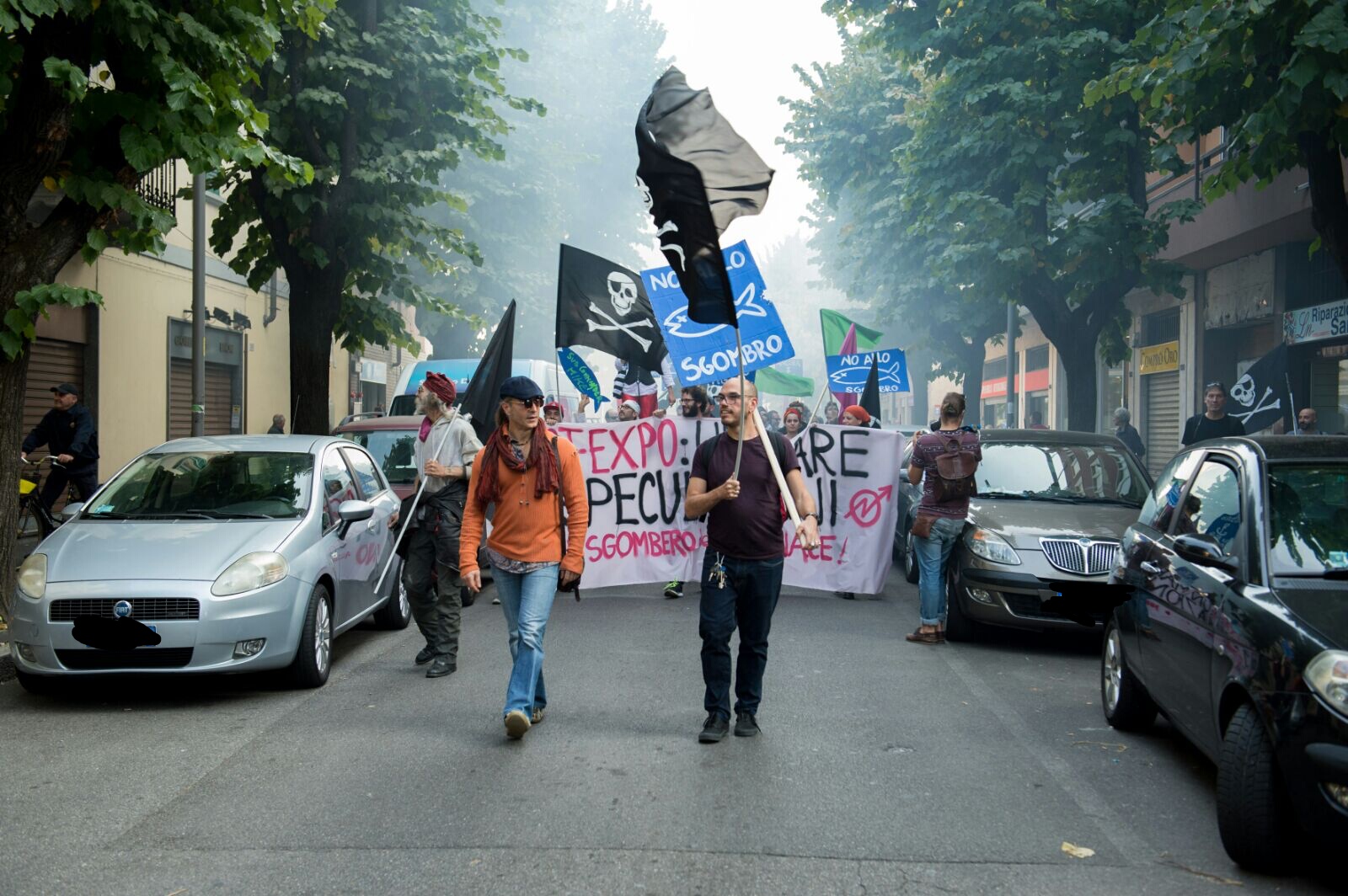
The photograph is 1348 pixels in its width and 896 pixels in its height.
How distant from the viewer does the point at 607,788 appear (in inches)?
219

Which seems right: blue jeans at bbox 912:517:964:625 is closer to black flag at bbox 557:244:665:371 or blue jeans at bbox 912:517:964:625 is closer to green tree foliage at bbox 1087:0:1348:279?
green tree foliage at bbox 1087:0:1348:279

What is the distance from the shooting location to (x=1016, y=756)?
20.4 ft

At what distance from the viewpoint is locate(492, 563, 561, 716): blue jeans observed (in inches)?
252

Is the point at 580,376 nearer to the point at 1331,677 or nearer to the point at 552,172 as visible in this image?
the point at 1331,677

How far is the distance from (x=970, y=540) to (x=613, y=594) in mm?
4129

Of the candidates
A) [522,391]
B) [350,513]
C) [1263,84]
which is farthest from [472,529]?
[1263,84]

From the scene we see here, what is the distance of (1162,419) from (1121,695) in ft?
67.4

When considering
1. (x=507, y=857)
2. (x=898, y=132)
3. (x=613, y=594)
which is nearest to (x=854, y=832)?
(x=507, y=857)

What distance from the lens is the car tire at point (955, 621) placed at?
9.56 meters

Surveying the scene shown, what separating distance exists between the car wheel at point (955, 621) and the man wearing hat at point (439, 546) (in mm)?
3619

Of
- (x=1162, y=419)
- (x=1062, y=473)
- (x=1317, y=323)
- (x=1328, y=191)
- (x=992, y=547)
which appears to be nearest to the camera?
(x=992, y=547)

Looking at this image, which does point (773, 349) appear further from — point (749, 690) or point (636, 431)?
point (749, 690)

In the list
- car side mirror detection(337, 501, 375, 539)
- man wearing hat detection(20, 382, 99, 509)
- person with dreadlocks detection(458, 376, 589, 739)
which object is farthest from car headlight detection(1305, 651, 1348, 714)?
man wearing hat detection(20, 382, 99, 509)

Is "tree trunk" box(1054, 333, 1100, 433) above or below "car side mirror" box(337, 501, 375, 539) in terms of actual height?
above
